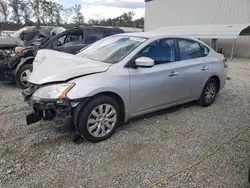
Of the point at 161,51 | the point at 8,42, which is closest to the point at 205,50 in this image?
the point at 161,51

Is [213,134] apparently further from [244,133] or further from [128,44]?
[128,44]

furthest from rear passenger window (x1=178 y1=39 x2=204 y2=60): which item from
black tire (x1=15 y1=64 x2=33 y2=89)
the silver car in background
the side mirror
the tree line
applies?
the tree line

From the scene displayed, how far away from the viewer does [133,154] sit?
2.95 m

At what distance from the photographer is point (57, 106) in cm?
280

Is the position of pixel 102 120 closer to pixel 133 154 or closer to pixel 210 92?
pixel 133 154

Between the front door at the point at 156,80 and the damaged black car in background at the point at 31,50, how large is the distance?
3.29 m

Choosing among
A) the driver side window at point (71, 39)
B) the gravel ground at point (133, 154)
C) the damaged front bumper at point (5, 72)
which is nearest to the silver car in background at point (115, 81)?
the gravel ground at point (133, 154)

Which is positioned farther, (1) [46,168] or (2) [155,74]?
(2) [155,74]

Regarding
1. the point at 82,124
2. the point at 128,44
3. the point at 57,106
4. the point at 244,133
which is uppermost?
the point at 128,44

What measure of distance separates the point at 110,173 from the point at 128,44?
2097 mm

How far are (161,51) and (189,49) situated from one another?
31.7 inches

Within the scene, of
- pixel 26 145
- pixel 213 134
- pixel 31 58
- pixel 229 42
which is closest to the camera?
pixel 26 145

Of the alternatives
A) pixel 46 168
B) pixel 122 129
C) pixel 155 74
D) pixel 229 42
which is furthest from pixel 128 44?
pixel 229 42

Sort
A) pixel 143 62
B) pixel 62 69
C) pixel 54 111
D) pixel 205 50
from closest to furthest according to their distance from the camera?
pixel 54 111 < pixel 62 69 < pixel 143 62 < pixel 205 50
